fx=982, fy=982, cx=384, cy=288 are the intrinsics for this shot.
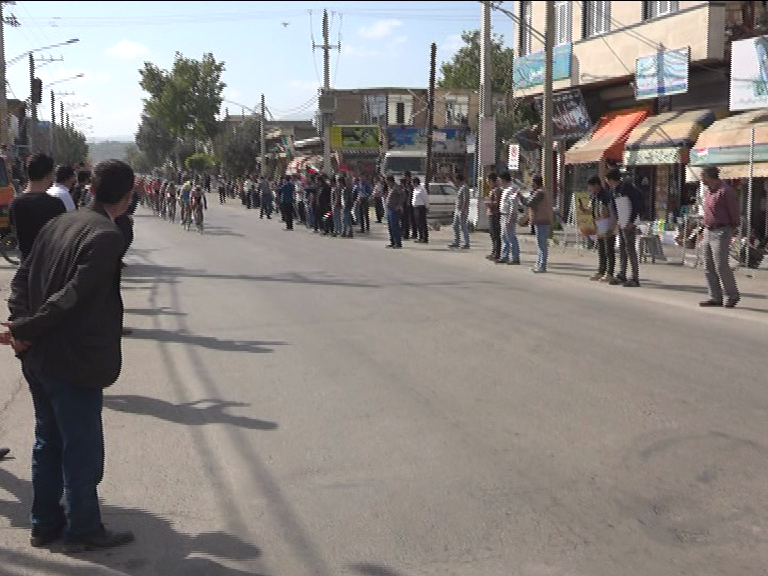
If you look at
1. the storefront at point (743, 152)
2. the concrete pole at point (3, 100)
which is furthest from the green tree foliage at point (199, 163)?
the storefront at point (743, 152)

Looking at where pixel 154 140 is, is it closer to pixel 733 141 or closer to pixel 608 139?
pixel 608 139

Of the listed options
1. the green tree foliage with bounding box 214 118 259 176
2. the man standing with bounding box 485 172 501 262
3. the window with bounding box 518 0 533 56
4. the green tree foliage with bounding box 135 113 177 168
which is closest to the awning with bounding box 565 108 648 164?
the window with bounding box 518 0 533 56

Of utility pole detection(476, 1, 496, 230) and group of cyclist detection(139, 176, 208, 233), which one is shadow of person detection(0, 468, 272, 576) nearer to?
utility pole detection(476, 1, 496, 230)

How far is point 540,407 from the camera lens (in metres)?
7.05

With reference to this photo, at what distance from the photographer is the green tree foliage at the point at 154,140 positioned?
14101cm

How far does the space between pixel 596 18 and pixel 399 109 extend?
43564 mm

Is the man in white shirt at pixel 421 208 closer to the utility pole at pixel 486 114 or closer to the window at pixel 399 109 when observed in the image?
the utility pole at pixel 486 114

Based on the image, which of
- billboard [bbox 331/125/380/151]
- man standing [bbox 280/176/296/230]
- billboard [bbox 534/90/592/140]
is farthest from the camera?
billboard [bbox 331/125/380/151]

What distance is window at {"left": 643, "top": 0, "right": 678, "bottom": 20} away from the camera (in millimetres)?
24014

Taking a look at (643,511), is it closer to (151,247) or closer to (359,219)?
(151,247)

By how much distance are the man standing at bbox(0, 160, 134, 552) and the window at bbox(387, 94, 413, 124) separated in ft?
220

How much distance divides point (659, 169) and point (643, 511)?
23.2 meters

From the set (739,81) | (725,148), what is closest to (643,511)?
(725,148)

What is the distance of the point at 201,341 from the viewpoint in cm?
1005
